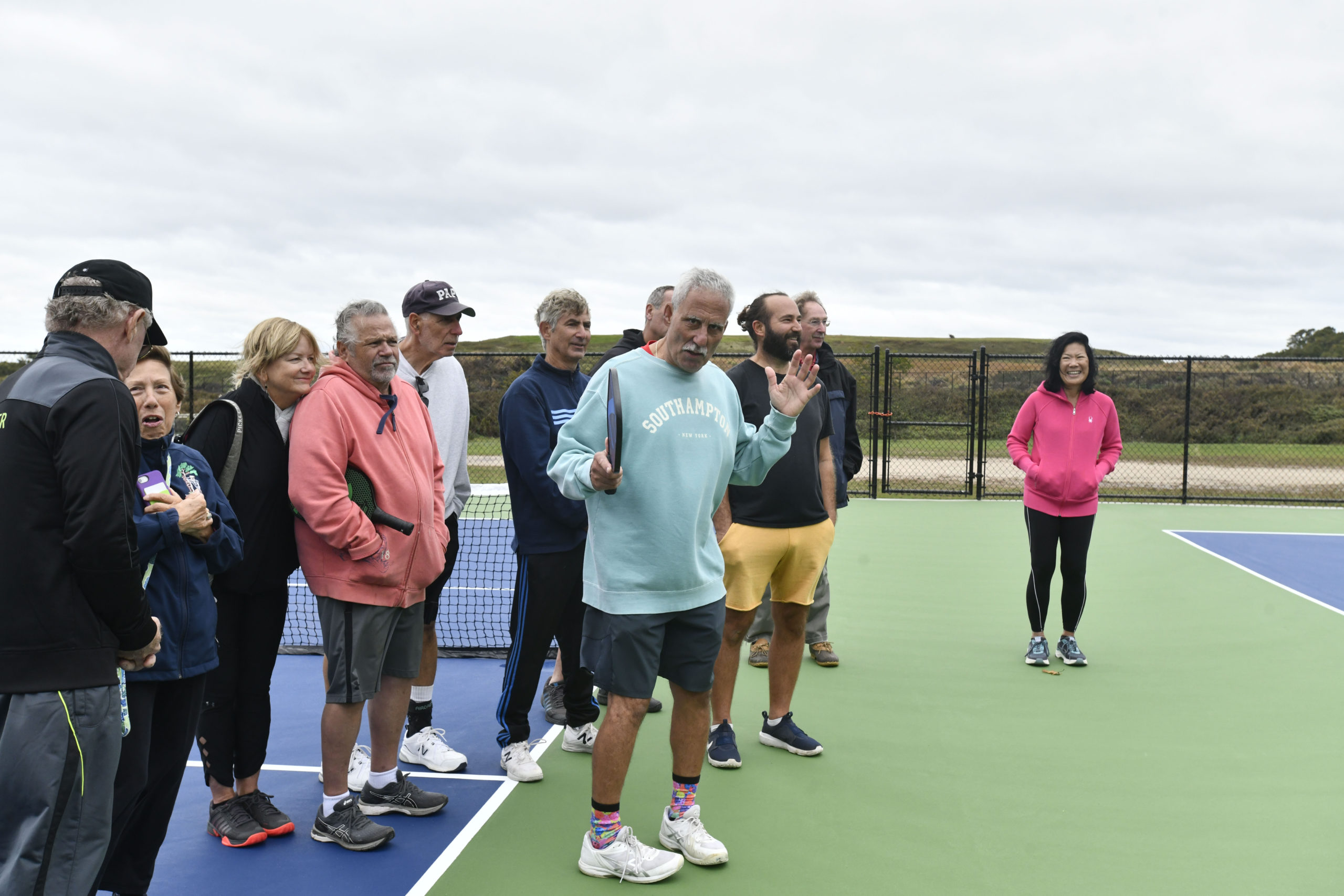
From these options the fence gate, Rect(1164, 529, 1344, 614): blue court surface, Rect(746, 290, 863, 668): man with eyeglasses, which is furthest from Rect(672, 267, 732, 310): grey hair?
the fence gate

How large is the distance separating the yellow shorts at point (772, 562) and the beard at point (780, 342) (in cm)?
74

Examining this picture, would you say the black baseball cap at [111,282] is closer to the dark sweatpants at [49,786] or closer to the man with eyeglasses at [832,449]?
the dark sweatpants at [49,786]

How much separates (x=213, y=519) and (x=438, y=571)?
88 cm

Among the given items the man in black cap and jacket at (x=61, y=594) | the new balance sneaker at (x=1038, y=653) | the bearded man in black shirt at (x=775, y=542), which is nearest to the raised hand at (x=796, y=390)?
the bearded man in black shirt at (x=775, y=542)

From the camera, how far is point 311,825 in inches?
139

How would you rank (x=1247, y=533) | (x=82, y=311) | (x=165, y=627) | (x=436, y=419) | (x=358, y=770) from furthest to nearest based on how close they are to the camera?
(x=1247, y=533) < (x=436, y=419) < (x=358, y=770) < (x=165, y=627) < (x=82, y=311)

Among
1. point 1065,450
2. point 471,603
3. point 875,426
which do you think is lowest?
point 471,603

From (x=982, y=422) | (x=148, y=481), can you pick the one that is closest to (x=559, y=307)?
(x=148, y=481)

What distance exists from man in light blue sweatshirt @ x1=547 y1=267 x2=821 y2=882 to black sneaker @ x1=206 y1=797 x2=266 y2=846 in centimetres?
116

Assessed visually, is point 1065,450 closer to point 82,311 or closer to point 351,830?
point 351,830

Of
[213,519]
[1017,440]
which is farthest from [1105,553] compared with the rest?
[213,519]

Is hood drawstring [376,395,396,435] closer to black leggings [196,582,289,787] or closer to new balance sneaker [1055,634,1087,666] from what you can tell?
black leggings [196,582,289,787]

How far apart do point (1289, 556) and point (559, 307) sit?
345 inches

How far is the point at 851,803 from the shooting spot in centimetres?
375
